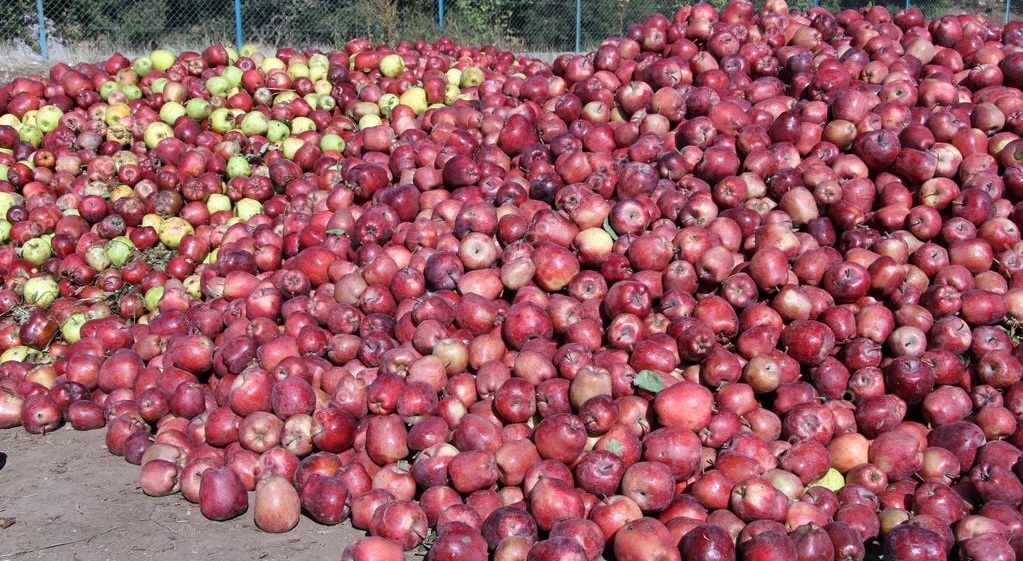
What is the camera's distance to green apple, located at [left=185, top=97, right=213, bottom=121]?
930cm

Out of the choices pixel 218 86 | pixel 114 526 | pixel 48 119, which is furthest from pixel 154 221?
pixel 114 526

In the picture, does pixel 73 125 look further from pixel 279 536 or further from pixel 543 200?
pixel 279 536

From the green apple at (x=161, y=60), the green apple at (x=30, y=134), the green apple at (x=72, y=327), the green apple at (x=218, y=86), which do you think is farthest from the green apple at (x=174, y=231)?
the green apple at (x=161, y=60)

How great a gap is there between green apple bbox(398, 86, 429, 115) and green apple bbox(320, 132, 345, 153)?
3.20 feet

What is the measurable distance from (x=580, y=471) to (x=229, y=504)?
1.97 m

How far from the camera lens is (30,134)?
9383 mm

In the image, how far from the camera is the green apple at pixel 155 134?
8.98m

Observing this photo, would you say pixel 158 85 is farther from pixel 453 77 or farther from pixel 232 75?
pixel 453 77

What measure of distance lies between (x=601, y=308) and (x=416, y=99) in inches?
190

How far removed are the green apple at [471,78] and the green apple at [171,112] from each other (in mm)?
3302

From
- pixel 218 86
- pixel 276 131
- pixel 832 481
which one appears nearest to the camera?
pixel 832 481

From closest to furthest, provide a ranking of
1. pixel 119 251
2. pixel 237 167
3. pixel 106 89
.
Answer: pixel 119 251, pixel 237 167, pixel 106 89

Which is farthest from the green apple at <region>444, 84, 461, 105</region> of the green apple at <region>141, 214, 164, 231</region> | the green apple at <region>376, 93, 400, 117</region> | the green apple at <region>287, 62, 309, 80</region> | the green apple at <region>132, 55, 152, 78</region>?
the green apple at <region>132, 55, 152, 78</region>

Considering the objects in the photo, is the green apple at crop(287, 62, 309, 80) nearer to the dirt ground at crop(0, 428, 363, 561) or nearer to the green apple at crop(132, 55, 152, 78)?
the green apple at crop(132, 55, 152, 78)
